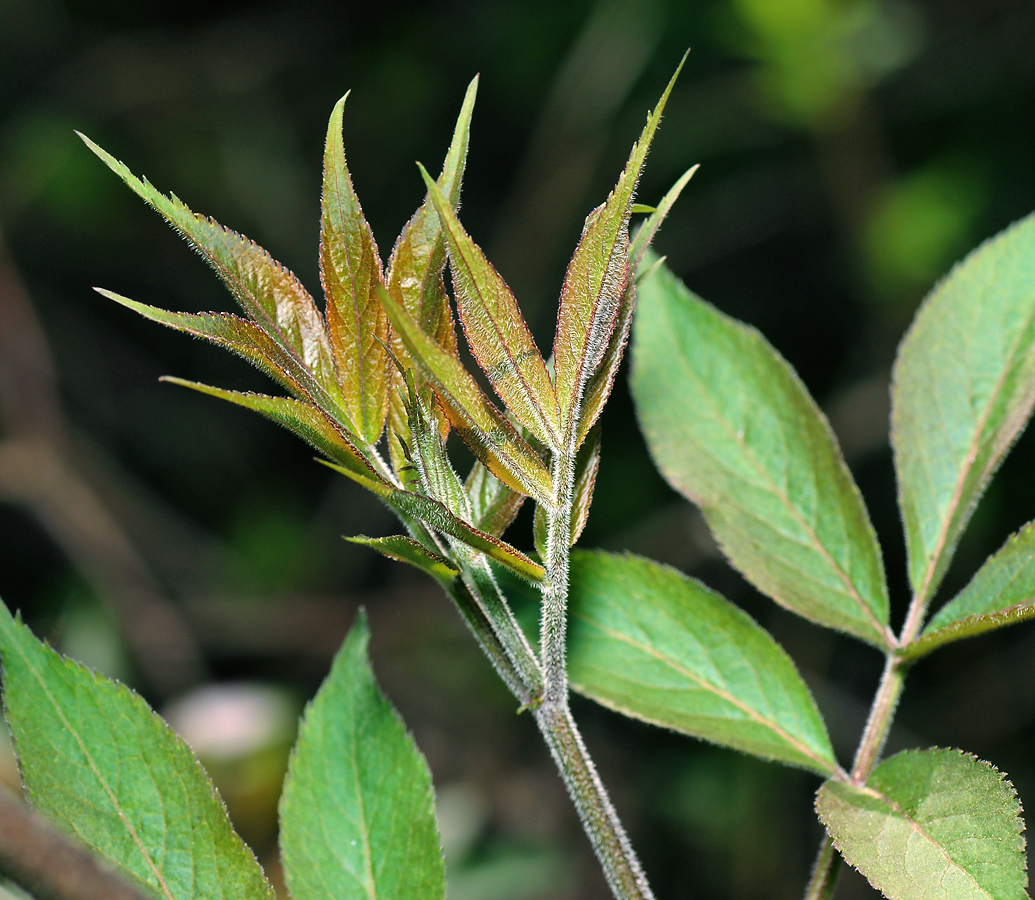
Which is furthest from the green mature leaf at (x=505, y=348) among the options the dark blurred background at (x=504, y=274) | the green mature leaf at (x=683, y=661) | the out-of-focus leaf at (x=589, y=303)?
the dark blurred background at (x=504, y=274)

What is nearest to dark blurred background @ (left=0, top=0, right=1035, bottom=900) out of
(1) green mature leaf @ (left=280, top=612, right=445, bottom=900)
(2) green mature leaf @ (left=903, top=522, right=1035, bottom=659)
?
(1) green mature leaf @ (left=280, top=612, right=445, bottom=900)

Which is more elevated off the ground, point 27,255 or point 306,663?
point 27,255

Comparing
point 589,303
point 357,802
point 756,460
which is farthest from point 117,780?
point 756,460

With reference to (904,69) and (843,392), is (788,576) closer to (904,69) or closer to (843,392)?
(843,392)

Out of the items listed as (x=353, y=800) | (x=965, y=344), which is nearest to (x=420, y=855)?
(x=353, y=800)

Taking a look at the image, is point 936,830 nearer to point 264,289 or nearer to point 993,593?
point 993,593

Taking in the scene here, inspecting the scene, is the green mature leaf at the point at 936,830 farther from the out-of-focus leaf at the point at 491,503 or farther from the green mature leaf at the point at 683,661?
the out-of-focus leaf at the point at 491,503

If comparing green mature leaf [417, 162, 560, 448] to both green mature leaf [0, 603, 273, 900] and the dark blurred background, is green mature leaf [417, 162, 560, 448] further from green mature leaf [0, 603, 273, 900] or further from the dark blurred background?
the dark blurred background
